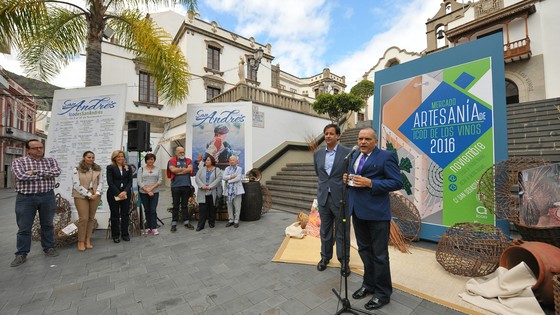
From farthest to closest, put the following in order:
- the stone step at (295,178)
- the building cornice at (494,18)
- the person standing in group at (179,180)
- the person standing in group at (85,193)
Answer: the building cornice at (494,18), the stone step at (295,178), the person standing in group at (179,180), the person standing in group at (85,193)

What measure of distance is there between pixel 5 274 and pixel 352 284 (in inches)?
174

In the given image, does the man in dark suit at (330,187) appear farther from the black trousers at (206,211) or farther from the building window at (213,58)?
the building window at (213,58)

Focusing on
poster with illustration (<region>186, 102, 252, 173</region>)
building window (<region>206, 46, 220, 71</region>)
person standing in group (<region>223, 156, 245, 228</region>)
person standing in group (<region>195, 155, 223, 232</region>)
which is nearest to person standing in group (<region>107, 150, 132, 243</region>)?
person standing in group (<region>195, 155, 223, 232</region>)

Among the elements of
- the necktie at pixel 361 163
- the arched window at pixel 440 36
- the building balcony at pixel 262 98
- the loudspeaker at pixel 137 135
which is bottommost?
the necktie at pixel 361 163

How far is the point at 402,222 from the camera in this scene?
415cm

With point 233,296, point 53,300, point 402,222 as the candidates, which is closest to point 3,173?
point 53,300

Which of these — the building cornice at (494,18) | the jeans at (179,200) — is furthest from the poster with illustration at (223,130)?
the building cornice at (494,18)

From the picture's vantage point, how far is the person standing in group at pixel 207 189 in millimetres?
5188

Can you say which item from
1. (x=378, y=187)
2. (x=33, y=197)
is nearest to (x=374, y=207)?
(x=378, y=187)

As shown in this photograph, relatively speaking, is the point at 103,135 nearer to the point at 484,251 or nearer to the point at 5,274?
the point at 5,274

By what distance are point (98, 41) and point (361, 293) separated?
7.28 meters

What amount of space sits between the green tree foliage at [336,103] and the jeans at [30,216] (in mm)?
10230

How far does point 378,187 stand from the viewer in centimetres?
215

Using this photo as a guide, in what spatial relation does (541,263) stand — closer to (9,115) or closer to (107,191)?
(107,191)
